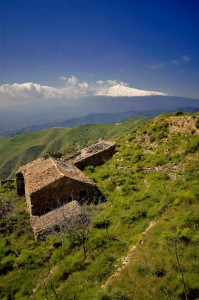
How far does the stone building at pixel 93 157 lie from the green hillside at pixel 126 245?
5.11m

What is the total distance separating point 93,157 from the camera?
33.7m

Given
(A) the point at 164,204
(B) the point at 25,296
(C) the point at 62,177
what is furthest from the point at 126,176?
(B) the point at 25,296

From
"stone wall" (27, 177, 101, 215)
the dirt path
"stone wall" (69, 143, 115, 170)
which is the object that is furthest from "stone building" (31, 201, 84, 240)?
"stone wall" (69, 143, 115, 170)

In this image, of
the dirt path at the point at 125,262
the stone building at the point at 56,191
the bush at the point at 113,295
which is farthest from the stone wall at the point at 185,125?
the bush at the point at 113,295

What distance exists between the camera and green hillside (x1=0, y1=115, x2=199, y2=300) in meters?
11.7

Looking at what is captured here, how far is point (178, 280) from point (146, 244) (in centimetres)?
338

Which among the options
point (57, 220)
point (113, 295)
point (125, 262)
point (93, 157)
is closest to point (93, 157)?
point (93, 157)

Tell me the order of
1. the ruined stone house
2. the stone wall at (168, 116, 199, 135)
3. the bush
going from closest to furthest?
the bush, the ruined stone house, the stone wall at (168, 116, 199, 135)

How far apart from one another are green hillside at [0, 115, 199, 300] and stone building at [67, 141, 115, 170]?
511cm

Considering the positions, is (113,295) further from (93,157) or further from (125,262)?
(93,157)

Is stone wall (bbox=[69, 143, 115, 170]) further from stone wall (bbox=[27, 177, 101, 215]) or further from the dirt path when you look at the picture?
the dirt path

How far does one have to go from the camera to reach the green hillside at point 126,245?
1166 cm

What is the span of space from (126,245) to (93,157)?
60.7 feet

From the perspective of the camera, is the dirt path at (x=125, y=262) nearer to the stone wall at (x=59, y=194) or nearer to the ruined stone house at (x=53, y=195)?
the ruined stone house at (x=53, y=195)
